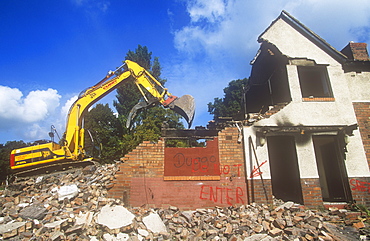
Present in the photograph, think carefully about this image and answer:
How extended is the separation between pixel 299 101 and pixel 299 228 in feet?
15.1

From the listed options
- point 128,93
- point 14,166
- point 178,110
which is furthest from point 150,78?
point 128,93

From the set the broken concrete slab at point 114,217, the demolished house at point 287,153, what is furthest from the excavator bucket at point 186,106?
the broken concrete slab at point 114,217

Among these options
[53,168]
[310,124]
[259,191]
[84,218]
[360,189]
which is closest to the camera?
[84,218]

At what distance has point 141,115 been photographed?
75.2 feet

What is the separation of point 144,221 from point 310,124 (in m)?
6.59

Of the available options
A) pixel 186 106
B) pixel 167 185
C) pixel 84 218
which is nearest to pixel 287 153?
pixel 186 106

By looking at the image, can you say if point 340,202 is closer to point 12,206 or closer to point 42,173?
point 12,206

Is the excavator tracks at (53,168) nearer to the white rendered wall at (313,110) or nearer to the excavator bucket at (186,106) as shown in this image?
the excavator bucket at (186,106)

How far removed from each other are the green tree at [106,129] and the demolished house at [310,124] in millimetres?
15718

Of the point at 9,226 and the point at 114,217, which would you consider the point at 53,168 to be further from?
the point at 114,217

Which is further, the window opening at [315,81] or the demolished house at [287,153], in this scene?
the window opening at [315,81]

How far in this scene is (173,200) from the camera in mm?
6938

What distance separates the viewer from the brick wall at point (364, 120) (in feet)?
25.2

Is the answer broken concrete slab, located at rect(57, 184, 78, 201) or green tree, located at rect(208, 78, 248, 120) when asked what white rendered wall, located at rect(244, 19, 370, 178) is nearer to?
broken concrete slab, located at rect(57, 184, 78, 201)
